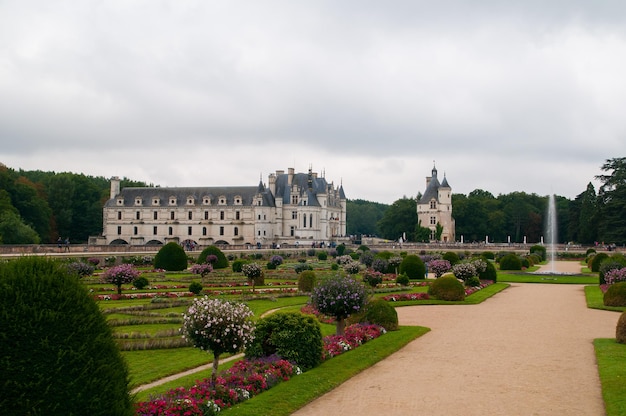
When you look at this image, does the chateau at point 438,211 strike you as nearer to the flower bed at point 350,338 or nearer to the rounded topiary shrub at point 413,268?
the rounded topiary shrub at point 413,268

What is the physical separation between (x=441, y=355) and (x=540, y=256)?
4880 cm

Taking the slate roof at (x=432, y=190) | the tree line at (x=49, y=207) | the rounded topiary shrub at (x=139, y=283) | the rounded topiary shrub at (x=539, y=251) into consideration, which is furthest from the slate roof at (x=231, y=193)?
the rounded topiary shrub at (x=139, y=283)

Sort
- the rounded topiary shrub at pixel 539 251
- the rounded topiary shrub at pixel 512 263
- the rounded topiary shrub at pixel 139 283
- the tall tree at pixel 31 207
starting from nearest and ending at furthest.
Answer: the rounded topiary shrub at pixel 139 283, the rounded topiary shrub at pixel 512 263, the rounded topiary shrub at pixel 539 251, the tall tree at pixel 31 207

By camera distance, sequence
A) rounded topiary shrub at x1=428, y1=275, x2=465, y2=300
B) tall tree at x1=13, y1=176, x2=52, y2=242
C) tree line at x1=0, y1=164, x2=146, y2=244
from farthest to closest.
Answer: tall tree at x1=13, y1=176, x2=52, y2=242, tree line at x1=0, y1=164, x2=146, y2=244, rounded topiary shrub at x1=428, y1=275, x2=465, y2=300

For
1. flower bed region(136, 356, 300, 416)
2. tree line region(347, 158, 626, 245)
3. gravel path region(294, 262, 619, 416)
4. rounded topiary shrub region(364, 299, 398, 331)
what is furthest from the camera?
tree line region(347, 158, 626, 245)

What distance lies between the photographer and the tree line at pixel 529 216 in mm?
73750

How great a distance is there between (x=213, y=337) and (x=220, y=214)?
78251 millimetres

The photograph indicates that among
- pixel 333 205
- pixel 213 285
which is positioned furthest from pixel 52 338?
pixel 333 205

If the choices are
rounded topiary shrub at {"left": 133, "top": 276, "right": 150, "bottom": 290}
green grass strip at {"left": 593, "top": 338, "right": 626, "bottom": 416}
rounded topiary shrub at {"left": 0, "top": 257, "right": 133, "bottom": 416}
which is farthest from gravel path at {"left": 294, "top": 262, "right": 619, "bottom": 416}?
rounded topiary shrub at {"left": 133, "top": 276, "right": 150, "bottom": 290}

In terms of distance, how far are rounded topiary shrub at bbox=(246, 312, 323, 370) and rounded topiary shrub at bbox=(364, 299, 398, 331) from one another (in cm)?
485

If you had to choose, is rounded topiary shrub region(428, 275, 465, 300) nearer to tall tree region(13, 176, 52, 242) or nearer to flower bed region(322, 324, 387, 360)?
flower bed region(322, 324, 387, 360)

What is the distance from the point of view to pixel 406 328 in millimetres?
18188

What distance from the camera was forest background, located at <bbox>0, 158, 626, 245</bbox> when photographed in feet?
226

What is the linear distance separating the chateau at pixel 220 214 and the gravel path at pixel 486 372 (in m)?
66.1
